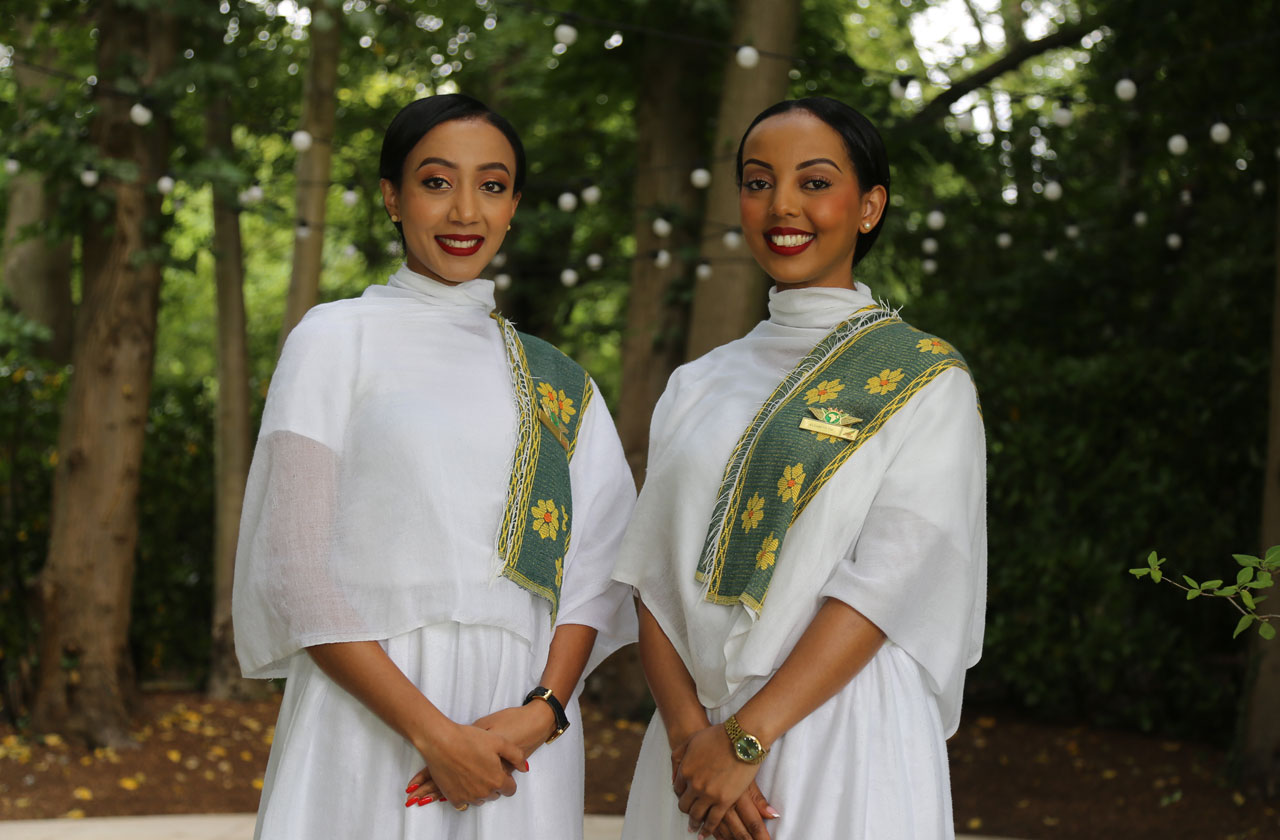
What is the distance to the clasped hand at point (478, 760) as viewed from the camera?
82.7 inches

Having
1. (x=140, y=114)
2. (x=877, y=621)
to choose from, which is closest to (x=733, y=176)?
(x=140, y=114)

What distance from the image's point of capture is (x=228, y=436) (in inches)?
277

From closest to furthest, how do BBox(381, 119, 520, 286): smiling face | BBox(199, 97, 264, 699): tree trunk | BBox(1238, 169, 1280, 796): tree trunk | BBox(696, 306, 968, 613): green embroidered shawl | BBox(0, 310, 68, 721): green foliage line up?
BBox(696, 306, 968, 613): green embroidered shawl
BBox(381, 119, 520, 286): smiling face
BBox(1238, 169, 1280, 796): tree trunk
BBox(0, 310, 68, 721): green foliage
BBox(199, 97, 264, 699): tree trunk

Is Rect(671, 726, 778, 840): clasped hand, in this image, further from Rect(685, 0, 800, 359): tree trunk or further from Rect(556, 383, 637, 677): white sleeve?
Rect(685, 0, 800, 359): tree trunk

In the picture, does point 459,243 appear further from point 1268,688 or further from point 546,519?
point 1268,688

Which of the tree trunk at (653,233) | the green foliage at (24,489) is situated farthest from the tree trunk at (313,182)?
the tree trunk at (653,233)

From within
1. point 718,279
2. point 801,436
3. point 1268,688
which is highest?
point 718,279

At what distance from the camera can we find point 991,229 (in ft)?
26.1

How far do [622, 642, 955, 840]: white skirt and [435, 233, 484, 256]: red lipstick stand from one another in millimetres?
932

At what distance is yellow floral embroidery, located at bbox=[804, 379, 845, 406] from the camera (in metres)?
2.21

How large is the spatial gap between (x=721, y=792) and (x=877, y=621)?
0.36m

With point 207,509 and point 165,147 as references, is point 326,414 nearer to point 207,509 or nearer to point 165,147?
point 165,147

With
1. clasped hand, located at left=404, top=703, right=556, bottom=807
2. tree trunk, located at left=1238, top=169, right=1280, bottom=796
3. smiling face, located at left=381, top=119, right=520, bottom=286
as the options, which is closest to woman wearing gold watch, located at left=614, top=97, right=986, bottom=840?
clasped hand, located at left=404, top=703, right=556, bottom=807

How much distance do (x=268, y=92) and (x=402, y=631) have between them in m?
6.83
